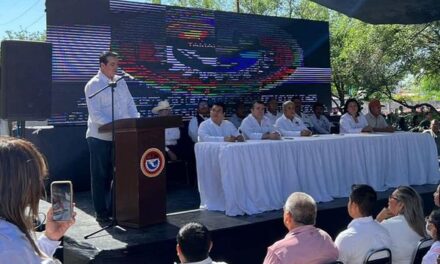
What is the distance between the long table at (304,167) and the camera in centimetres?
574

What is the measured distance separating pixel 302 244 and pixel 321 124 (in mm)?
7802

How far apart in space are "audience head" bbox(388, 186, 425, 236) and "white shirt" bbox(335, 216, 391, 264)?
0.33 metres

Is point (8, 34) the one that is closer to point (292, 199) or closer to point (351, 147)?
point (351, 147)

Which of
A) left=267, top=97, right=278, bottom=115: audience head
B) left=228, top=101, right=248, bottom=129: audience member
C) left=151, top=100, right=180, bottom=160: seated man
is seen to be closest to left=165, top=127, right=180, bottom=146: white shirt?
left=151, top=100, right=180, bottom=160: seated man

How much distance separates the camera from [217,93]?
383 inches

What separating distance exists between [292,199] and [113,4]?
6213 mm

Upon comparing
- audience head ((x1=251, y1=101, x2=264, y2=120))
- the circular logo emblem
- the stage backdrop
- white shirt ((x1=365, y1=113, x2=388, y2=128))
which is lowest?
the circular logo emblem

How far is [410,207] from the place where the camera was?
138 inches

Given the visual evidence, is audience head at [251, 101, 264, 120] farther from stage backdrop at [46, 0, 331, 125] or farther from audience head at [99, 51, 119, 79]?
audience head at [99, 51, 119, 79]

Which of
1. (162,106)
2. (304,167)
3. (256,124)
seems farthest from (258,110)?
(162,106)

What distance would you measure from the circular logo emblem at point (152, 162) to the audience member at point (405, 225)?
7.46 feet

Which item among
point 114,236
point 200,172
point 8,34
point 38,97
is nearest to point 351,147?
point 200,172

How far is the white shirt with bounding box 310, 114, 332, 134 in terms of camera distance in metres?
10.3

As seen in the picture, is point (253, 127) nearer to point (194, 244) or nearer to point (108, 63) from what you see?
point (108, 63)
